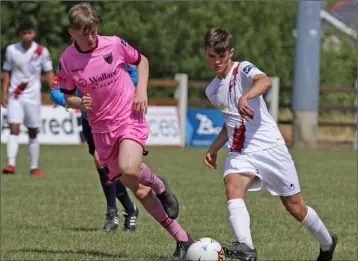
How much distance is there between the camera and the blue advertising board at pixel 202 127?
2455 centimetres

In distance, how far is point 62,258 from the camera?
7.82 metres

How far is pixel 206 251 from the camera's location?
681 cm

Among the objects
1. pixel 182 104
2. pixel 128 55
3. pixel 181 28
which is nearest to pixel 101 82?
pixel 128 55

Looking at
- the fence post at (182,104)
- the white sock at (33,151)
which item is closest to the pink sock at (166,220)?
the white sock at (33,151)

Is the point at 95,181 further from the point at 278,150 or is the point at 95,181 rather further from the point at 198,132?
the point at 198,132

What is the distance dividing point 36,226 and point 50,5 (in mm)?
23567

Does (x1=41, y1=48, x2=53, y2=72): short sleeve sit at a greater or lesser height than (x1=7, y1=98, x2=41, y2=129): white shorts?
greater

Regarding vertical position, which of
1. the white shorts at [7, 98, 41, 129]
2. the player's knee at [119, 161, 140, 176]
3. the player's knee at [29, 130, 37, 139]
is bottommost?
the player's knee at [29, 130, 37, 139]

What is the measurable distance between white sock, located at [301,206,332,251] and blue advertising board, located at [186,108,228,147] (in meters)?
16.7

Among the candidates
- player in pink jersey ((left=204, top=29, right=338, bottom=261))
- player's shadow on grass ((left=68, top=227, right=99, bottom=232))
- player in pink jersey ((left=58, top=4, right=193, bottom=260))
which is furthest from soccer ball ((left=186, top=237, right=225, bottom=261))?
player's shadow on grass ((left=68, top=227, right=99, bottom=232))

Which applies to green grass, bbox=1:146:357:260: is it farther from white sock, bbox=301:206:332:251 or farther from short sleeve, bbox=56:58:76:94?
short sleeve, bbox=56:58:76:94

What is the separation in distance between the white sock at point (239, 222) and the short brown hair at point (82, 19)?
Result: 165 centimetres

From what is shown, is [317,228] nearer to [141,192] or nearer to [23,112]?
[141,192]

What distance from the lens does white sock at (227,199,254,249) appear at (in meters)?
7.14
